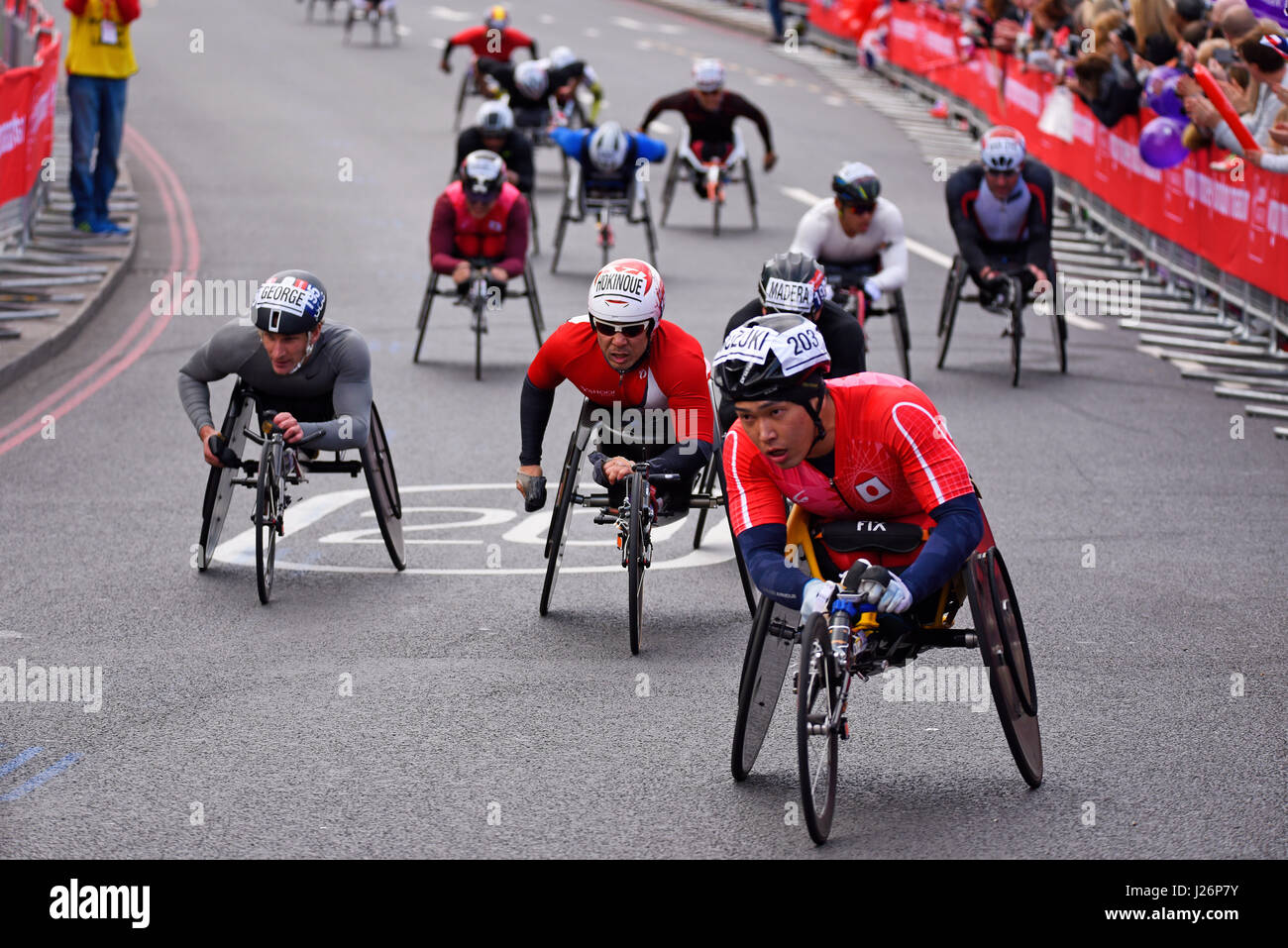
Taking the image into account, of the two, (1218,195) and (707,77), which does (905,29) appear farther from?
(1218,195)

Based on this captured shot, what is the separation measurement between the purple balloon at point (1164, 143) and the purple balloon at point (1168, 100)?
0.18 feet

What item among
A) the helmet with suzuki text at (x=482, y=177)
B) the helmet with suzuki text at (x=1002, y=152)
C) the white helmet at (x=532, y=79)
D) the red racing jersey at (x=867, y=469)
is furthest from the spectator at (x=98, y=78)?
the red racing jersey at (x=867, y=469)

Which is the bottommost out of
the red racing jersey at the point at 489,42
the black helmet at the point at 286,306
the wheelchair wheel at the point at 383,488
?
the wheelchair wheel at the point at 383,488

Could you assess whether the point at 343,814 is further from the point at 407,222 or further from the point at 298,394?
the point at 407,222

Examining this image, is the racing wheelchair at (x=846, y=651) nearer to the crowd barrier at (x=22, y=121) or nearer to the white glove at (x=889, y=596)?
the white glove at (x=889, y=596)

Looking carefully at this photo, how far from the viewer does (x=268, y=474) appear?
359 inches

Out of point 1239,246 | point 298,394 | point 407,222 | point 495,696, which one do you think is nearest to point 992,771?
point 495,696

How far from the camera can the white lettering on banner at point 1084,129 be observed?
21.3 metres

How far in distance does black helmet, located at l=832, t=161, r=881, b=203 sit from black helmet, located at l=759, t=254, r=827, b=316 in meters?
3.52

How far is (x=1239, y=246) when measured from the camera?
51.6ft

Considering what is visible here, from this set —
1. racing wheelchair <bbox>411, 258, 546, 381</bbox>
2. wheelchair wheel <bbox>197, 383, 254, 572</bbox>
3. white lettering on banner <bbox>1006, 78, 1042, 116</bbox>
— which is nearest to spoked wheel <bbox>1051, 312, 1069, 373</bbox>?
racing wheelchair <bbox>411, 258, 546, 381</bbox>

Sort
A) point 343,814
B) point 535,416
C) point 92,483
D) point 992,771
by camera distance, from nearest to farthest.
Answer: point 343,814, point 992,771, point 535,416, point 92,483

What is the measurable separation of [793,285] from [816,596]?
3755 millimetres

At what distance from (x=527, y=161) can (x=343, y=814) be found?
486 inches
